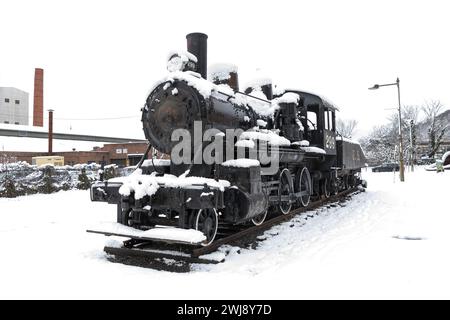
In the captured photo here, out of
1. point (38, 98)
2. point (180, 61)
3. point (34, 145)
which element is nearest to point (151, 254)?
point (180, 61)

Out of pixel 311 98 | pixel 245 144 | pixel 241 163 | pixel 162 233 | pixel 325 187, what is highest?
pixel 311 98

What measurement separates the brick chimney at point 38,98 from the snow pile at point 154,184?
4628 centimetres

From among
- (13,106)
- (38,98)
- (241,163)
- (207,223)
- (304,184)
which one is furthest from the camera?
(13,106)

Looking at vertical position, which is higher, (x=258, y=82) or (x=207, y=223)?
(x=258, y=82)

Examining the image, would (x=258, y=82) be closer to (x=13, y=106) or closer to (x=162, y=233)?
(x=162, y=233)

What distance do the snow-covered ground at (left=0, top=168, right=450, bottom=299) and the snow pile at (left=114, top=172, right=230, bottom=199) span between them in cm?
108

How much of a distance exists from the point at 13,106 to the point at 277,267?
66.1 meters

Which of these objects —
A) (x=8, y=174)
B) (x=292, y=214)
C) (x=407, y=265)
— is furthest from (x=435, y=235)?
(x=8, y=174)

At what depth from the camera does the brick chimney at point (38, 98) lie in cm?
4556

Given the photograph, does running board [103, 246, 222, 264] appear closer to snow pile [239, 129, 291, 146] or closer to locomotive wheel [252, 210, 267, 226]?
locomotive wheel [252, 210, 267, 226]

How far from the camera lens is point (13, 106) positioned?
2318 inches

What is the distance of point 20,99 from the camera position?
60.3 m

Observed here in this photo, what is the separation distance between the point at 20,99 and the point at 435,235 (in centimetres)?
6781

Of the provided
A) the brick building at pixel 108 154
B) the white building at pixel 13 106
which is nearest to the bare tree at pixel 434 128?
the brick building at pixel 108 154
